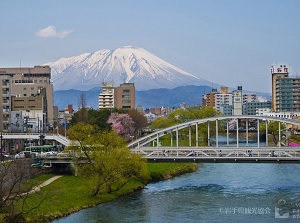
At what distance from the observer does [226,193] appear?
4247cm

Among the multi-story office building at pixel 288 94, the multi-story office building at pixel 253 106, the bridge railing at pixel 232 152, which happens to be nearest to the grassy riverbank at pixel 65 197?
the bridge railing at pixel 232 152

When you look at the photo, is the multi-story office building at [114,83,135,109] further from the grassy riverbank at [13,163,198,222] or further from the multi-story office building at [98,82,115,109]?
the grassy riverbank at [13,163,198,222]

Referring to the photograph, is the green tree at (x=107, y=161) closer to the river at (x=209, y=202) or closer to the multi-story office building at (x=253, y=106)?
the river at (x=209, y=202)

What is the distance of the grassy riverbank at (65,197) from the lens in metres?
34.3

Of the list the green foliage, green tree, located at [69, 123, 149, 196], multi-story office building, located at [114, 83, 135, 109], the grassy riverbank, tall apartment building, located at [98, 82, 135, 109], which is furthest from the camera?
tall apartment building, located at [98, 82, 135, 109]

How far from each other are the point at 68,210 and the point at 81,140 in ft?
30.5

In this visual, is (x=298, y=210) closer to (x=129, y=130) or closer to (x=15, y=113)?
(x=15, y=113)

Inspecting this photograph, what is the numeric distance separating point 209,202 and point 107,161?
6.57 m

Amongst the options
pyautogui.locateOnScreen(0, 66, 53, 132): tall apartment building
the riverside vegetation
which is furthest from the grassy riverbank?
pyautogui.locateOnScreen(0, 66, 53, 132): tall apartment building

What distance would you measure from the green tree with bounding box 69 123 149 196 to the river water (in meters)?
1.36

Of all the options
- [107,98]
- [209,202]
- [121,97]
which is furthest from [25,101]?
[107,98]

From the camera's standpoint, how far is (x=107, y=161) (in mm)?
40406

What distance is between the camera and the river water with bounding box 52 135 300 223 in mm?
33938

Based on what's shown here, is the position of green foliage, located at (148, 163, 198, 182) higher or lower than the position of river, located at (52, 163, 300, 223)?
higher
